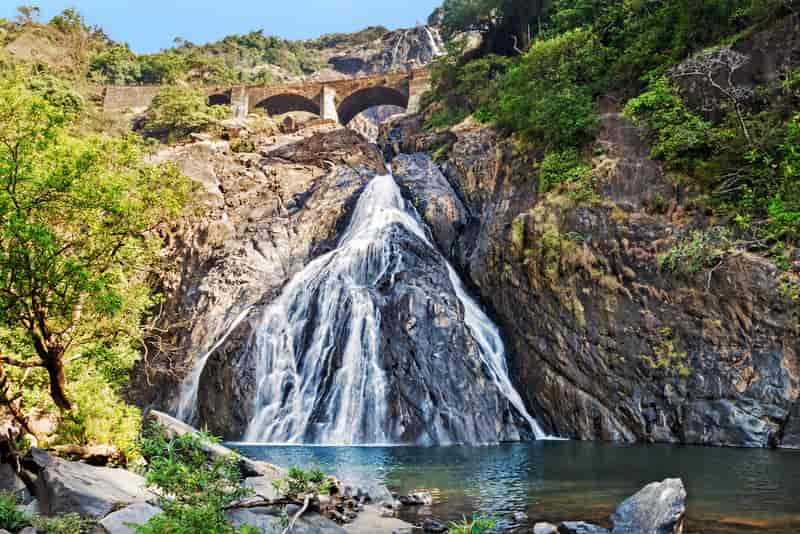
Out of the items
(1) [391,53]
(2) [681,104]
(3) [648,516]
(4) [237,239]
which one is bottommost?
(3) [648,516]

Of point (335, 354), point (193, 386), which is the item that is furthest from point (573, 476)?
point (193, 386)

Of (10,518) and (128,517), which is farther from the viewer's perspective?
(10,518)

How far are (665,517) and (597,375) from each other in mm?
11867

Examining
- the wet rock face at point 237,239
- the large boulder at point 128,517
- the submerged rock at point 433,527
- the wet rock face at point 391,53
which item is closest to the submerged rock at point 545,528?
the submerged rock at point 433,527

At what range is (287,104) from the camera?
49000 mm

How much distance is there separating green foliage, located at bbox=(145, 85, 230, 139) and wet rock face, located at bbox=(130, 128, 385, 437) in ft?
19.1

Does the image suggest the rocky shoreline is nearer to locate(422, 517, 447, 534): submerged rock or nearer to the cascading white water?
locate(422, 517, 447, 534): submerged rock

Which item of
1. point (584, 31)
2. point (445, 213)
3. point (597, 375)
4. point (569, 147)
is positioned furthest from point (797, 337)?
point (584, 31)

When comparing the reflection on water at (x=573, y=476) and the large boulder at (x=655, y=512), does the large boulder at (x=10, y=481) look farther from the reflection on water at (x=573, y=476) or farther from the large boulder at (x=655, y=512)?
the large boulder at (x=655, y=512)

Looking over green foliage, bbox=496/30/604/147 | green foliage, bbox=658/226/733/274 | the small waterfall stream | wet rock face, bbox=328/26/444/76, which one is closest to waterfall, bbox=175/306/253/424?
the small waterfall stream

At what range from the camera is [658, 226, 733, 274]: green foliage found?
1703cm

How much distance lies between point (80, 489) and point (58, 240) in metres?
3.76

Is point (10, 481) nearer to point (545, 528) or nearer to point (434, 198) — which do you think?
point (545, 528)

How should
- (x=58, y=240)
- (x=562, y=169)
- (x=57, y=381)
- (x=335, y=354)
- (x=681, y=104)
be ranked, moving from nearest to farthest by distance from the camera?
(x=58, y=240) < (x=57, y=381) < (x=335, y=354) < (x=681, y=104) < (x=562, y=169)
